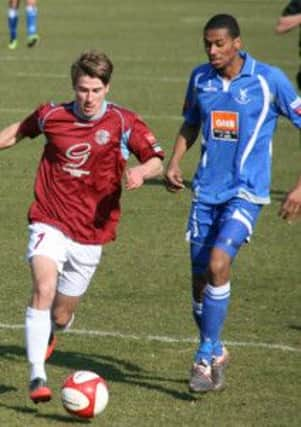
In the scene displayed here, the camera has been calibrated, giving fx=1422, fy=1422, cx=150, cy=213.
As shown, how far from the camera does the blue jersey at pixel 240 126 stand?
8938 millimetres

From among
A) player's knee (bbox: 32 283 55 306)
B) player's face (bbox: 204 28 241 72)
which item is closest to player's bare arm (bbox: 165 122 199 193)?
player's face (bbox: 204 28 241 72)

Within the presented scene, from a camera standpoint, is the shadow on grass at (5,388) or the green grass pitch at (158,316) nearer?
the green grass pitch at (158,316)

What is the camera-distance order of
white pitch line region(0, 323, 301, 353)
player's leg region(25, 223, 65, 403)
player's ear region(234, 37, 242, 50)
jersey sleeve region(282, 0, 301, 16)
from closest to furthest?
player's leg region(25, 223, 65, 403) → player's ear region(234, 37, 242, 50) → jersey sleeve region(282, 0, 301, 16) → white pitch line region(0, 323, 301, 353)

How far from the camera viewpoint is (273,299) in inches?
454

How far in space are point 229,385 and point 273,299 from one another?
2504 mm

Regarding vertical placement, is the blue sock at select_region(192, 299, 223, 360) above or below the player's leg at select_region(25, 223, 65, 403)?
below

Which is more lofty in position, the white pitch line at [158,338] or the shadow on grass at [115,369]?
the shadow on grass at [115,369]

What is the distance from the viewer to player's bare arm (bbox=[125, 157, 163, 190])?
8.32m

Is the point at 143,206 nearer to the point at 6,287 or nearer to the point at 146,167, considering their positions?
the point at 6,287

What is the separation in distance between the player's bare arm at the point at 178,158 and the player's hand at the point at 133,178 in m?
0.57

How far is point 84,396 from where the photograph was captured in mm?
7984

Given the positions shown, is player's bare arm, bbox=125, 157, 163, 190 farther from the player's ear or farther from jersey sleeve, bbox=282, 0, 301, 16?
jersey sleeve, bbox=282, 0, 301, 16

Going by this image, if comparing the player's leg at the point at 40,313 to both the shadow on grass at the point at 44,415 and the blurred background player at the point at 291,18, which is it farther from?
the blurred background player at the point at 291,18

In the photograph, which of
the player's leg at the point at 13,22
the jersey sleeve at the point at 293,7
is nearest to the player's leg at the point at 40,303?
the jersey sleeve at the point at 293,7
